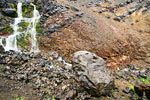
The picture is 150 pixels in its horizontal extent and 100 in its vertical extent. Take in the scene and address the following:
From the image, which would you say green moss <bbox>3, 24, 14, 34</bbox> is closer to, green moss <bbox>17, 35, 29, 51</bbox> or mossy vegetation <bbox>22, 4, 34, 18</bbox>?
green moss <bbox>17, 35, 29, 51</bbox>

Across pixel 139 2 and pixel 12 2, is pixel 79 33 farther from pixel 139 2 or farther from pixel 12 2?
pixel 12 2

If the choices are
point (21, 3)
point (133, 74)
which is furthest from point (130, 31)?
point (21, 3)

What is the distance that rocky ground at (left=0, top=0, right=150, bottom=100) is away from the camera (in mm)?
5027

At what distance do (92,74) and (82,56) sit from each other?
1.18 meters

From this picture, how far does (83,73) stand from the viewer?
5.36m

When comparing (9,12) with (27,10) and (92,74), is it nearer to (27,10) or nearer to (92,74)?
(27,10)

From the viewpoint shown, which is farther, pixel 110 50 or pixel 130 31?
pixel 130 31

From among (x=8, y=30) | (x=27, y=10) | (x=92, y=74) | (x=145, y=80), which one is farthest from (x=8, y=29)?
(x=145, y=80)

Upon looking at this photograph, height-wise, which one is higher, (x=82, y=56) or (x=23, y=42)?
(x=82, y=56)

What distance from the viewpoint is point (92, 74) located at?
17.6 feet

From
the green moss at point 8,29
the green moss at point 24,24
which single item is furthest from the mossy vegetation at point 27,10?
the green moss at point 8,29

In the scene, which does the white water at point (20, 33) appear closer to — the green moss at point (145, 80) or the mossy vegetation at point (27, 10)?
the mossy vegetation at point (27, 10)

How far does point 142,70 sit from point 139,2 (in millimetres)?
7400

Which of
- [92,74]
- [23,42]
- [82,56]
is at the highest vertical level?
[82,56]
